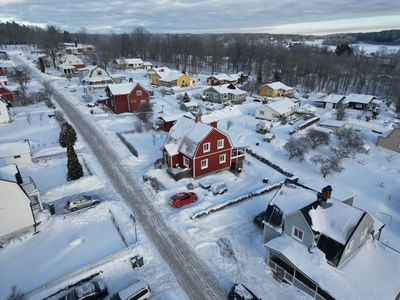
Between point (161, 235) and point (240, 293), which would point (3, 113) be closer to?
point (161, 235)

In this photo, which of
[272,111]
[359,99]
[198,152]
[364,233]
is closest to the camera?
[364,233]

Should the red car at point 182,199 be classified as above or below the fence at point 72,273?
above

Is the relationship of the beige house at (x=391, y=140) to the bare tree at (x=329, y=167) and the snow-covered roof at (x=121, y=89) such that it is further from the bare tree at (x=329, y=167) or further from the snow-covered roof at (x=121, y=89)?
the snow-covered roof at (x=121, y=89)

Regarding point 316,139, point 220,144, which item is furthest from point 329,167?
point 220,144

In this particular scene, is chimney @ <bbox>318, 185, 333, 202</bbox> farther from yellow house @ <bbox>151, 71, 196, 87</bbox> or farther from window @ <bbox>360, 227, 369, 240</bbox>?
yellow house @ <bbox>151, 71, 196, 87</bbox>

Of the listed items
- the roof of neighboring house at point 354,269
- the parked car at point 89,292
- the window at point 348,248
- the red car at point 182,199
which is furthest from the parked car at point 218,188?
the parked car at point 89,292

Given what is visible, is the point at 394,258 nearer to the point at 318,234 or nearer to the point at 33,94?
the point at 318,234

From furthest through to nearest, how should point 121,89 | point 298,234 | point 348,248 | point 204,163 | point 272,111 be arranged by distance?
1. point 272,111
2. point 121,89
3. point 204,163
4. point 298,234
5. point 348,248

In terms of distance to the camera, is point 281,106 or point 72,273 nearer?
point 72,273
